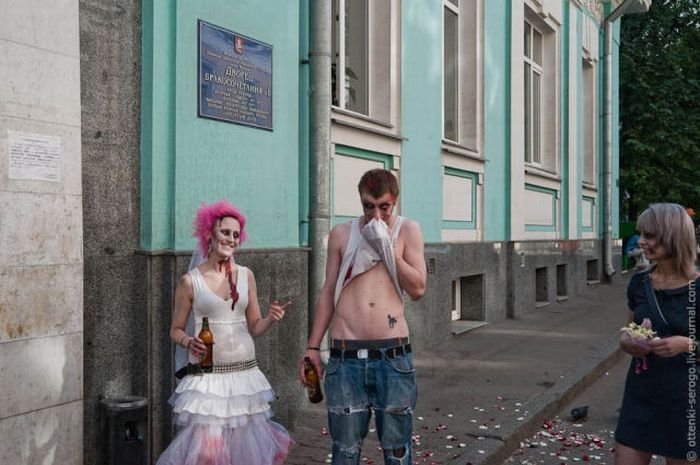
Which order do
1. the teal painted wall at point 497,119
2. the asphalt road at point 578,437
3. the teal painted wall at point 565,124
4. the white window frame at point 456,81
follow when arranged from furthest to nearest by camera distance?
the teal painted wall at point 565,124 < the teal painted wall at point 497,119 < the white window frame at point 456,81 < the asphalt road at point 578,437

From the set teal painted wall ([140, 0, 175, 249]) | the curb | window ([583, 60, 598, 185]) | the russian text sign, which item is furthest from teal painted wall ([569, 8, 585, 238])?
teal painted wall ([140, 0, 175, 249])

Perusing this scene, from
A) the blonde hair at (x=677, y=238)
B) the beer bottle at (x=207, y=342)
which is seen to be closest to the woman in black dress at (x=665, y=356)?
the blonde hair at (x=677, y=238)

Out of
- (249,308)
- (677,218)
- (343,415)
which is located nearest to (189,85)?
(249,308)

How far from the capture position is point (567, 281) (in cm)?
1541

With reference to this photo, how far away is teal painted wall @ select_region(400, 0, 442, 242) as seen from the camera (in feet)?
29.6

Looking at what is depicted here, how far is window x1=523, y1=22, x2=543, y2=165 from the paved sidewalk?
370 centimetres

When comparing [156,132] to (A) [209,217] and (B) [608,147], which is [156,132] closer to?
(A) [209,217]

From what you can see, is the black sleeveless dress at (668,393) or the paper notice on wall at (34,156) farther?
the paper notice on wall at (34,156)

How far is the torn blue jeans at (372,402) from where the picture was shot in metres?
3.69

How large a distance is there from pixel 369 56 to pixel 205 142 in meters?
3.96

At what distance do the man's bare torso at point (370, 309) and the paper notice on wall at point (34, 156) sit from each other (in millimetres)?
1751

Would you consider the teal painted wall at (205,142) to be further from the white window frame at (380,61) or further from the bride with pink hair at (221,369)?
the white window frame at (380,61)

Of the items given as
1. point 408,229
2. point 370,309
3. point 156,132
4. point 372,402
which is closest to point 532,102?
point 156,132

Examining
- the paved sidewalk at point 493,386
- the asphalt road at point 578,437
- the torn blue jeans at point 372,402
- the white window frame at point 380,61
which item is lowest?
the asphalt road at point 578,437
